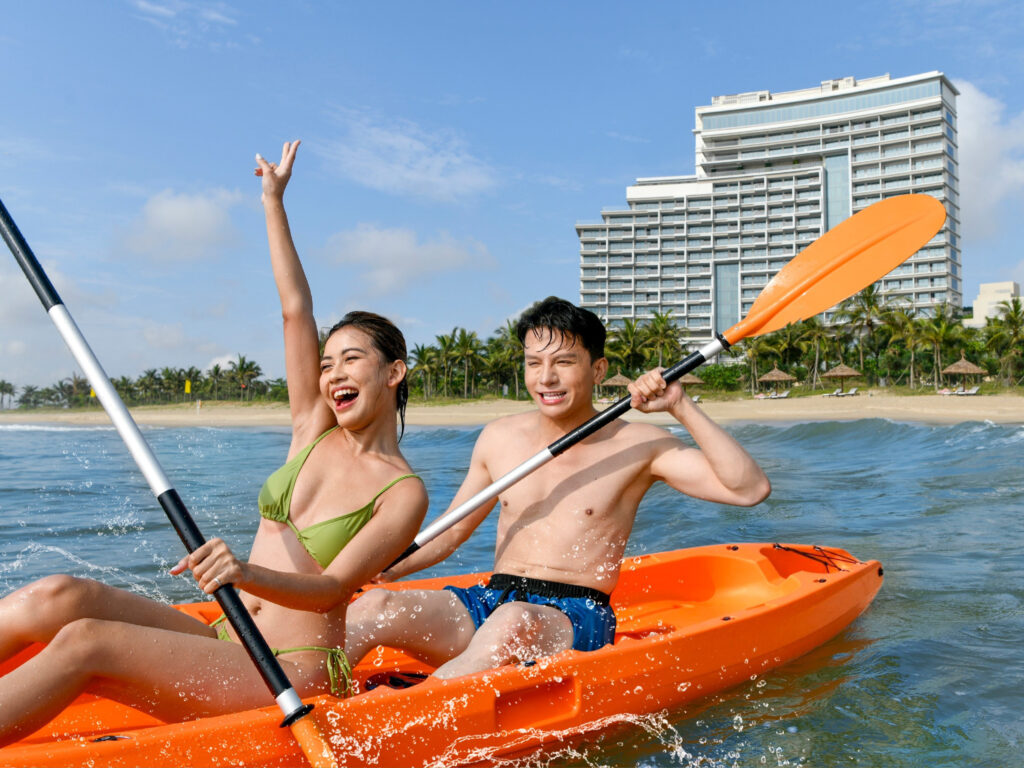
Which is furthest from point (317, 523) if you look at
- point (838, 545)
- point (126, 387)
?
point (126, 387)

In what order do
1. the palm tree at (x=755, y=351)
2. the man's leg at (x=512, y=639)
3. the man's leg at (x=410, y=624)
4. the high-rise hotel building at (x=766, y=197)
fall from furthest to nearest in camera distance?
the high-rise hotel building at (x=766, y=197) < the palm tree at (x=755, y=351) < the man's leg at (x=410, y=624) < the man's leg at (x=512, y=639)

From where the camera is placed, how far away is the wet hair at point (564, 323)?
332 centimetres

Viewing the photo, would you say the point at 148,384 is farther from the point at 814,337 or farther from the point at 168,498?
the point at 168,498

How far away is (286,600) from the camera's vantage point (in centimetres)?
219

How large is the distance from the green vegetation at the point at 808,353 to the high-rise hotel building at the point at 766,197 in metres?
30.6

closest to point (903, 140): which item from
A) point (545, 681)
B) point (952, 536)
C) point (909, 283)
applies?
point (909, 283)

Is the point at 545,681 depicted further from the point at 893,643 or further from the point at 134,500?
the point at 134,500

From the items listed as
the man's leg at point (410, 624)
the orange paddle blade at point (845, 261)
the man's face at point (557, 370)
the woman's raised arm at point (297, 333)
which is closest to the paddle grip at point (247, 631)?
the woman's raised arm at point (297, 333)

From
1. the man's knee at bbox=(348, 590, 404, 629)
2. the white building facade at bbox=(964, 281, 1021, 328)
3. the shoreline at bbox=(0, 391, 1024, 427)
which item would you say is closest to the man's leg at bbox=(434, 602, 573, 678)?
the man's knee at bbox=(348, 590, 404, 629)

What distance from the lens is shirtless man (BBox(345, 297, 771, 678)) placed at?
3092 mm

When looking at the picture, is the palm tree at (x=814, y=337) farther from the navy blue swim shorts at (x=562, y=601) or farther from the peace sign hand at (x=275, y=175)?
the peace sign hand at (x=275, y=175)

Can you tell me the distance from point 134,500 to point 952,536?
342 inches

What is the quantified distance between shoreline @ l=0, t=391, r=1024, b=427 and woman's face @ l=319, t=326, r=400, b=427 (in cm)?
1743

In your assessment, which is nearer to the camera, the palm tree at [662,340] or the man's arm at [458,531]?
the man's arm at [458,531]
